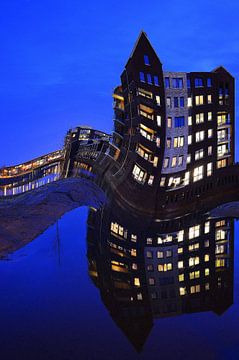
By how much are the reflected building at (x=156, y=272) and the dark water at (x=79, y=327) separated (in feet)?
0.69

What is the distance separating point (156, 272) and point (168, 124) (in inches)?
1561

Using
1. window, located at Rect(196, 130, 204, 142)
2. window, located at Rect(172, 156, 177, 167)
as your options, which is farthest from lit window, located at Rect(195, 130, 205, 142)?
window, located at Rect(172, 156, 177, 167)

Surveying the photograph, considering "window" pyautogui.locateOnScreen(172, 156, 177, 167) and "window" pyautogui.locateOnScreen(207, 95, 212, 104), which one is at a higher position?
"window" pyautogui.locateOnScreen(207, 95, 212, 104)

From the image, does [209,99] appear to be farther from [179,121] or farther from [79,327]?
[79,327]

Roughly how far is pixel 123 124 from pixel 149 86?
744 cm

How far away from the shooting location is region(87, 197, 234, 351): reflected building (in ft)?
19.7

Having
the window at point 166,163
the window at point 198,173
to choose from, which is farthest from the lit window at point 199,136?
the window at point 166,163

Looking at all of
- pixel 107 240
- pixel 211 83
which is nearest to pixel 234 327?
pixel 107 240

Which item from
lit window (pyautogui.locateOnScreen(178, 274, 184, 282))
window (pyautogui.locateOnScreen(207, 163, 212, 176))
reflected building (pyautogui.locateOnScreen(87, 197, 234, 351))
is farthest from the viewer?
window (pyautogui.locateOnScreen(207, 163, 212, 176))

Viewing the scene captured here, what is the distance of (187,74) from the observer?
157ft

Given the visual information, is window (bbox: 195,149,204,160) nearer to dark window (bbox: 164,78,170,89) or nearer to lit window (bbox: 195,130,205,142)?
lit window (bbox: 195,130,205,142)

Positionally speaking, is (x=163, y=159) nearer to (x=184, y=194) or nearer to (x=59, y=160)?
(x=184, y=194)

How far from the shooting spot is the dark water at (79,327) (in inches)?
172

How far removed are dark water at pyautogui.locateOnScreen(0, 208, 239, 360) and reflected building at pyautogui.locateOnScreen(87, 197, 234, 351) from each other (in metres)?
0.21
